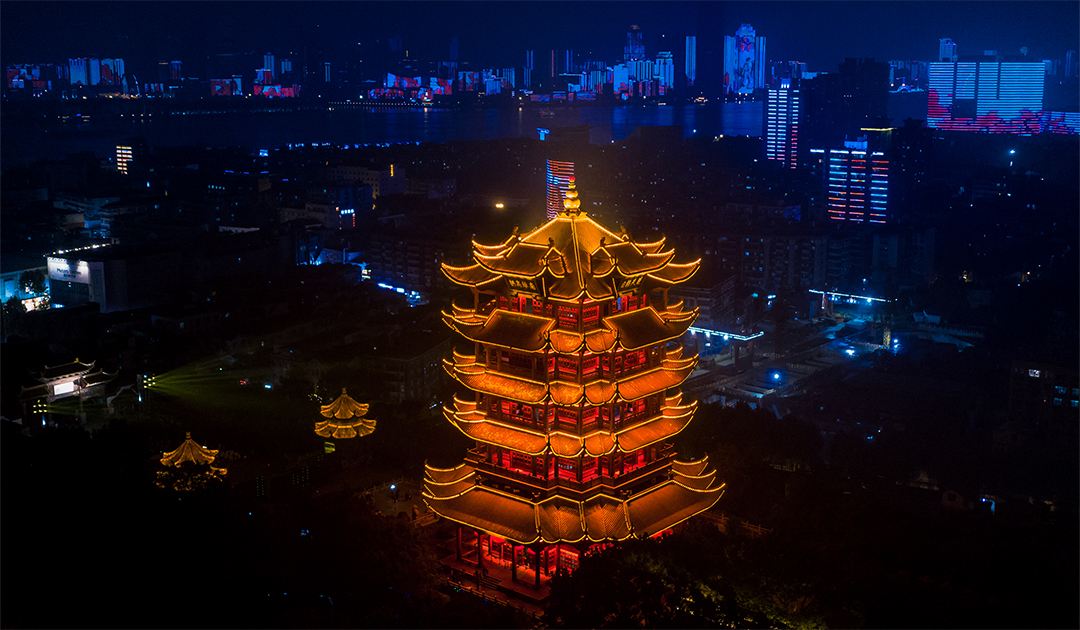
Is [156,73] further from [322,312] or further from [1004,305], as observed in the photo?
[1004,305]

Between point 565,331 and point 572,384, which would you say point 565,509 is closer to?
point 572,384

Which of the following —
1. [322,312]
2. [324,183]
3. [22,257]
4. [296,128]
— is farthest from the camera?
[296,128]

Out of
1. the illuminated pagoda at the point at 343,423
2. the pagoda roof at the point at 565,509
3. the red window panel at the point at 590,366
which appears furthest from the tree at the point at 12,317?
the red window panel at the point at 590,366

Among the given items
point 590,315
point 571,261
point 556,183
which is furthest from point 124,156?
point 590,315

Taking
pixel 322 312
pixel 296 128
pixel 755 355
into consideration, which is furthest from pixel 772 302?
pixel 296 128

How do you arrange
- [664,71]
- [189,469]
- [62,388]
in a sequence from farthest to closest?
[664,71]
[62,388]
[189,469]

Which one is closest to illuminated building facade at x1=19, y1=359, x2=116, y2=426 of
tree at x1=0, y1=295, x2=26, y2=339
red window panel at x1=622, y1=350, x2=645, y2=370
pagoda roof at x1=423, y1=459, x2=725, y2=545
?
tree at x1=0, y1=295, x2=26, y2=339
